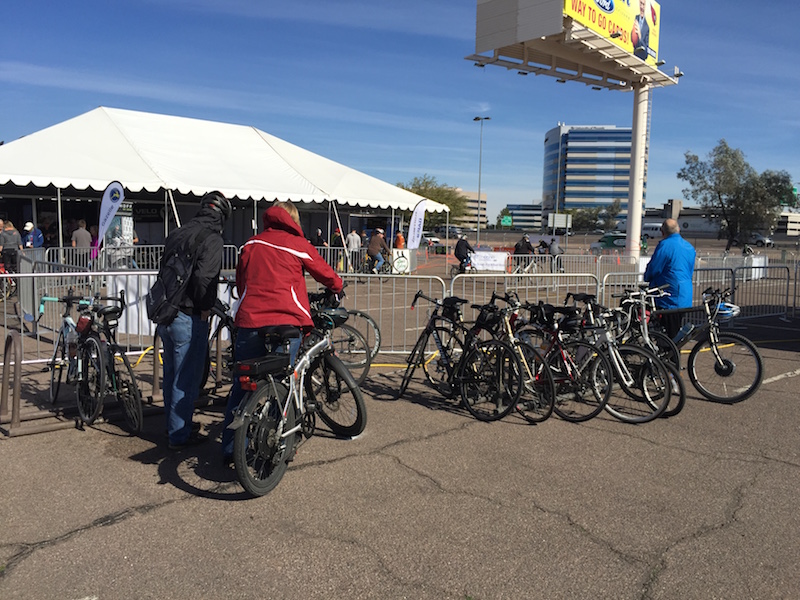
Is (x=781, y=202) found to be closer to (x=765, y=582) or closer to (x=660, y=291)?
(x=660, y=291)

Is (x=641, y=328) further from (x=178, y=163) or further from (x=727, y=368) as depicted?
(x=178, y=163)

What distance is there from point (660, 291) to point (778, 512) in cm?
341

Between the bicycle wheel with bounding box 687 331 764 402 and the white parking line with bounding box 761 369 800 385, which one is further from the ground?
the bicycle wheel with bounding box 687 331 764 402

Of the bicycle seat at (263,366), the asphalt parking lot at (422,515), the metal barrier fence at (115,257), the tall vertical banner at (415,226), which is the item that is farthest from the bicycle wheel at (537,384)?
the tall vertical banner at (415,226)

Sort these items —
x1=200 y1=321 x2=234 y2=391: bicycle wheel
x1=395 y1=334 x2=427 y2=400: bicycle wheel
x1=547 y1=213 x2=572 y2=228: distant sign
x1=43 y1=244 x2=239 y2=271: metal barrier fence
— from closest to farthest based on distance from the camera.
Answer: x1=200 y1=321 x2=234 y2=391: bicycle wheel → x1=395 y1=334 x2=427 y2=400: bicycle wheel → x1=43 y1=244 x2=239 y2=271: metal barrier fence → x1=547 y1=213 x2=572 y2=228: distant sign

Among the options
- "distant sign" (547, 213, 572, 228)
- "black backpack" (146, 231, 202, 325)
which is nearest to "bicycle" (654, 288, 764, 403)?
"black backpack" (146, 231, 202, 325)

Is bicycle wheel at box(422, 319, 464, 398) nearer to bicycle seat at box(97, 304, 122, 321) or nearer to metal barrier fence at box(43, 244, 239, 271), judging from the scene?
bicycle seat at box(97, 304, 122, 321)

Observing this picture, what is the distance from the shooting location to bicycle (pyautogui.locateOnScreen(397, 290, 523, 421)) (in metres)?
5.86

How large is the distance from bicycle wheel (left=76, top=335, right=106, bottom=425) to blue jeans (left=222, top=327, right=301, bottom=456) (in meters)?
1.33

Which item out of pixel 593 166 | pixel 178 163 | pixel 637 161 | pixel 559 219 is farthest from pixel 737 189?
pixel 593 166

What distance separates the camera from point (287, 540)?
359cm

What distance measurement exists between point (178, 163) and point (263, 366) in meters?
15.4

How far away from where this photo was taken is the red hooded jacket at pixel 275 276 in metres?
4.45

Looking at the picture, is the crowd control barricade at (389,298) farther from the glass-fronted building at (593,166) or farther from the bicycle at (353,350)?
the glass-fronted building at (593,166)
